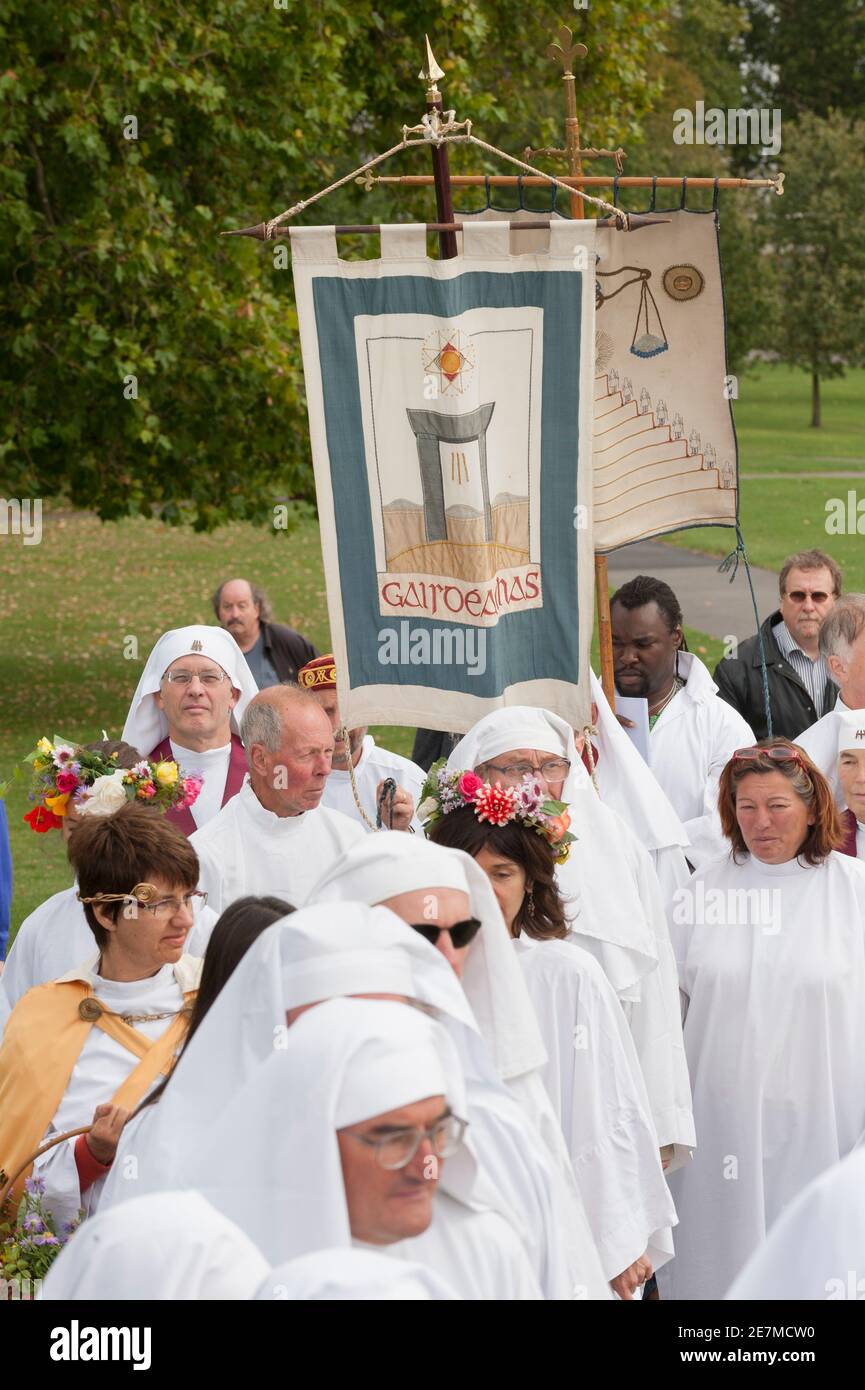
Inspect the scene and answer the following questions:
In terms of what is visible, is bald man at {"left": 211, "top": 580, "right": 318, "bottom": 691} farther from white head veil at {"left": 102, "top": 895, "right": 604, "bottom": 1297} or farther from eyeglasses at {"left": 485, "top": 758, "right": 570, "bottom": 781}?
white head veil at {"left": 102, "top": 895, "right": 604, "bottom": 1297}

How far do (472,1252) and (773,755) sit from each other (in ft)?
9.84

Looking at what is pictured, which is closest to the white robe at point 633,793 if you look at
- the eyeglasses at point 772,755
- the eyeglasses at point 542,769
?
the eyeglasses at point 772,755

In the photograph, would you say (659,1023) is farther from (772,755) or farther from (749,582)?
(749,582)

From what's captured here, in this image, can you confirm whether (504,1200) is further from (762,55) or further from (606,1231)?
(762,55)

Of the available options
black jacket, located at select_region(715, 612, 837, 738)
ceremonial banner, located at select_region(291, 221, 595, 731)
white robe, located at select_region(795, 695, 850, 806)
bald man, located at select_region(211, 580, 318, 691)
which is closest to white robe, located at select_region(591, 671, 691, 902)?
ceremonial banner, located at select_region(291, 221, 595, 731)

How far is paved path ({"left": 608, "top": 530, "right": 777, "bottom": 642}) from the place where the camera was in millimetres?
20531

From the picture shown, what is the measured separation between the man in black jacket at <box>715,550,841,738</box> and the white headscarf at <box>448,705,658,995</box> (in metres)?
2.74

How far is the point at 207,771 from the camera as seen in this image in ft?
23.7

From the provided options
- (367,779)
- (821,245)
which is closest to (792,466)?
(821,245)

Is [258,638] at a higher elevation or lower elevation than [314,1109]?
higher

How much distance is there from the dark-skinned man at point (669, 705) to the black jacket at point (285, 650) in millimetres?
2897

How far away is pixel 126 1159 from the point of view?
3.71 metres

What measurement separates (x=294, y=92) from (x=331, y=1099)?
1429 cm

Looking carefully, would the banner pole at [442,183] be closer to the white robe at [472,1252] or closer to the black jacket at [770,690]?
the black jacket at [770,690]
